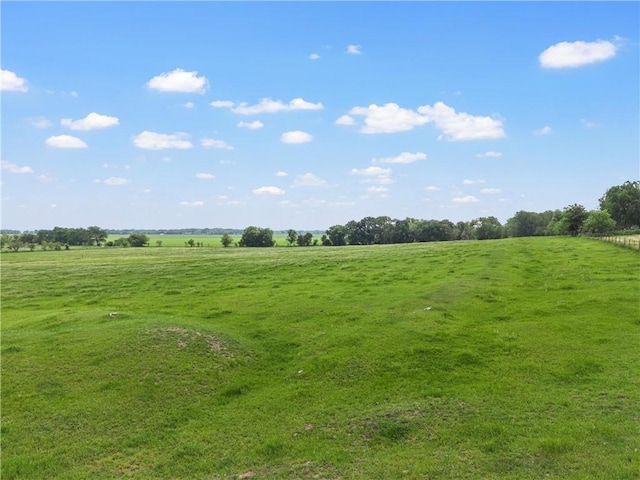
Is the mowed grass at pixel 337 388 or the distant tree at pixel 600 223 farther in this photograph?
the distant tree at pixel 600 223

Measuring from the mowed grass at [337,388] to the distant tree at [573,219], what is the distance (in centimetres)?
8805

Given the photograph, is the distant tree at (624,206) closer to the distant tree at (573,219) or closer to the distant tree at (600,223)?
the distant tree at (573,219)

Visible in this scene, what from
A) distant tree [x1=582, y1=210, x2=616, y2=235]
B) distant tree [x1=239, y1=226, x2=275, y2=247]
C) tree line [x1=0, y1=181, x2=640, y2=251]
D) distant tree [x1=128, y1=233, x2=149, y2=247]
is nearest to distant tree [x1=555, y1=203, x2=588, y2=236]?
distant tree [x1=582, y1=210, x2=616, y2=235]

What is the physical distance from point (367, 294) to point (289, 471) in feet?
63.7

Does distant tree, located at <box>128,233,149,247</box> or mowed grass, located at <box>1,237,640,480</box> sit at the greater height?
distant tree, located at <box>128,233,149,247</box>

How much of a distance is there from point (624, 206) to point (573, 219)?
21.9 metres

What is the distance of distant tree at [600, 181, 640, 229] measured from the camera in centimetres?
11306

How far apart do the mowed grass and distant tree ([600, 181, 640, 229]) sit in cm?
10585

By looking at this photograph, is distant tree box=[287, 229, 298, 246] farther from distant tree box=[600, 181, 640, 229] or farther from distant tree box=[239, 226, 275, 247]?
distant tree box=[600, 181, 640, 229]

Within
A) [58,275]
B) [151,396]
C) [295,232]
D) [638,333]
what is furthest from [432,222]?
[151,396]

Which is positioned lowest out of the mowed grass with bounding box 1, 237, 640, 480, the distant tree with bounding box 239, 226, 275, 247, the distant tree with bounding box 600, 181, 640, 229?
the mowed grass with bounding box 1, 237, 640, 480

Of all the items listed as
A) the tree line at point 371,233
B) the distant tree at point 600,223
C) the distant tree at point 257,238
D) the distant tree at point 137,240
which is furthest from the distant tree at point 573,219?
the distant tree at point 137,240

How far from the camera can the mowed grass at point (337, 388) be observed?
11.2 meters

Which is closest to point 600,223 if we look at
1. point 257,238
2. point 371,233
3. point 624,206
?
point 624,206
